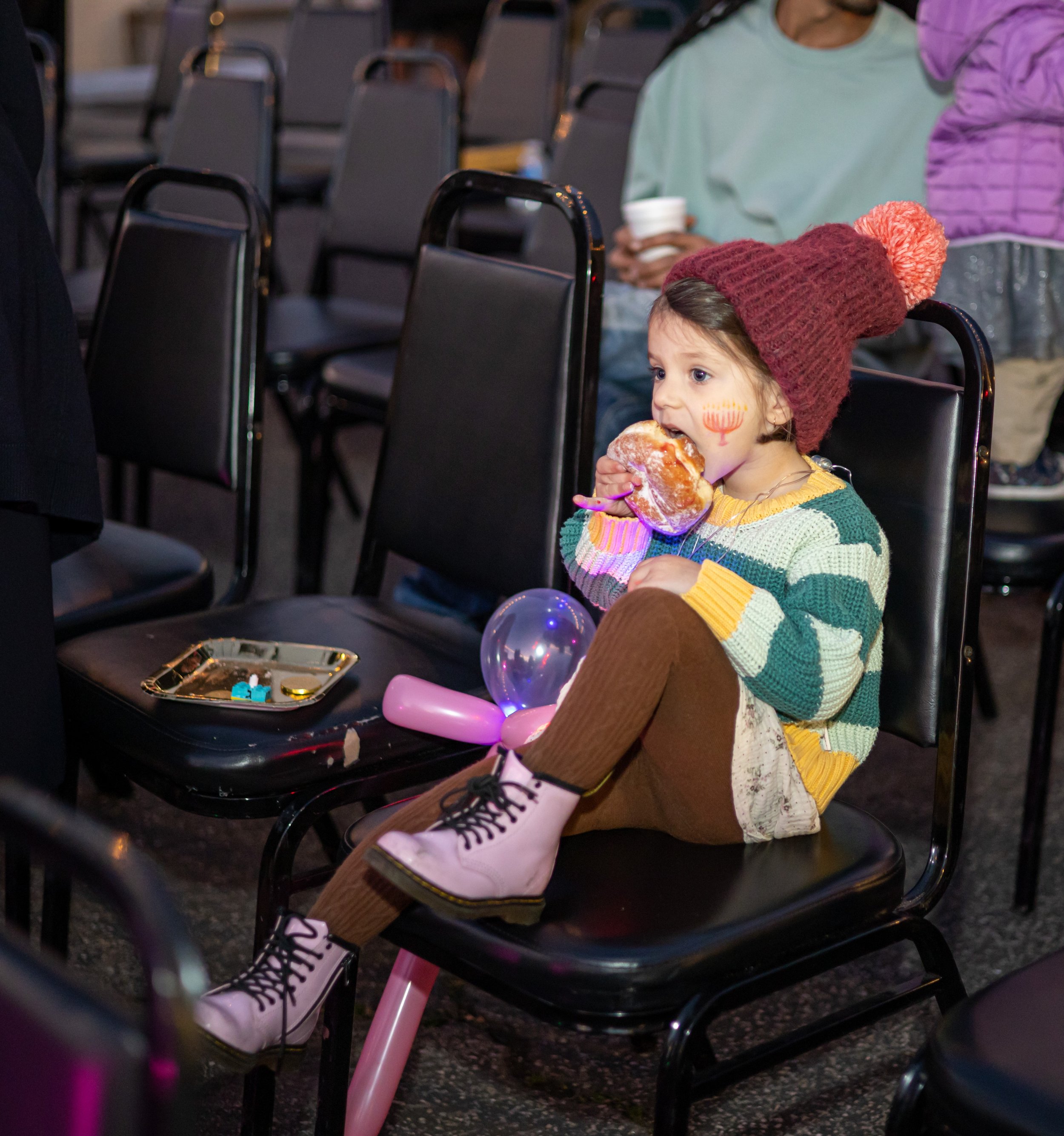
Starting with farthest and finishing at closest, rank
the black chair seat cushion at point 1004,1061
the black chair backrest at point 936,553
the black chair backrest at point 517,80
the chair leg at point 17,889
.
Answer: the black chair backrest at point 517,80, the chair leg at point 17,889, the black chair backrest at point 936,553, the black chair seat cushion at point 1004,1061

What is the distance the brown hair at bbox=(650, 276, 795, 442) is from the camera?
115cm

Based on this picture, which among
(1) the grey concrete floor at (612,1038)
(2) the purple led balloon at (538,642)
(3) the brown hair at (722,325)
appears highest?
(3) the brown hair at (722,325)

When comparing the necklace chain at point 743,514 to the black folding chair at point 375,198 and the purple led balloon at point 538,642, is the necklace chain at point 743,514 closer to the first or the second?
the purple led balloon at point 538,642

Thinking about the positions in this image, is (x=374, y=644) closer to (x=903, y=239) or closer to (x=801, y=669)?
(x=801, y=669)

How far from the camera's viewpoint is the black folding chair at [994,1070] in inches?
30.7

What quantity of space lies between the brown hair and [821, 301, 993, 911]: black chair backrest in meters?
0.11

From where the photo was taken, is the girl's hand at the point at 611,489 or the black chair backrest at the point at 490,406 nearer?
the girl's hand at the point at 611,489

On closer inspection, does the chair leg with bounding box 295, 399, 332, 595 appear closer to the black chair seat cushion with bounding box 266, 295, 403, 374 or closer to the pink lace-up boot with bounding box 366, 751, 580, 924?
the black chair seat cushion with bounding box 266, 295, 403, 374

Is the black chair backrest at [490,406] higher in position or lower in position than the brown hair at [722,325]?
lower

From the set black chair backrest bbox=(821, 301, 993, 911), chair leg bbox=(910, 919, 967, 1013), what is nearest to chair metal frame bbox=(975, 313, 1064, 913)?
black chair backrest bbox=(821, 301, 993, 911)

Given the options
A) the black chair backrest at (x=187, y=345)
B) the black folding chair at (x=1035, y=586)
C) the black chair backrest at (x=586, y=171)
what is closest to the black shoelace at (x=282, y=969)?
the black chair backrest at (x=187, y=345)

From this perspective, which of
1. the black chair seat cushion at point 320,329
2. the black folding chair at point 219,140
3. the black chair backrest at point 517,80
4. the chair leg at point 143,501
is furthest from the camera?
the black chair backrest at point 517,80

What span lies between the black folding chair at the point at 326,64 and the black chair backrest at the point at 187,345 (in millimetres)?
3142

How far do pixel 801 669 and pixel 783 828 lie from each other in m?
0.15
